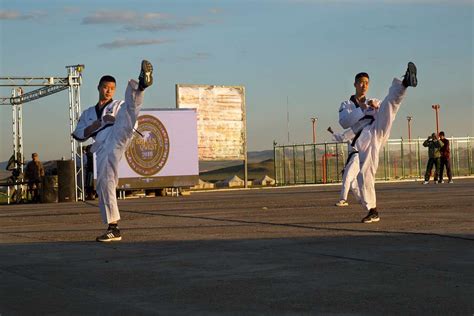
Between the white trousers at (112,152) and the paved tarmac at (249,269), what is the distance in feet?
1.82

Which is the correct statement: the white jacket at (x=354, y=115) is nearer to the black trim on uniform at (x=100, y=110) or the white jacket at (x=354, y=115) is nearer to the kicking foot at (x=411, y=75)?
the kicking foot at (x=411, y=75)

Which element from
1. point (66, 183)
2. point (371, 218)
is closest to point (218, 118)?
point (66, 183)

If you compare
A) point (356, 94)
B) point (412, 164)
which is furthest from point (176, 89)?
point (356, 94)

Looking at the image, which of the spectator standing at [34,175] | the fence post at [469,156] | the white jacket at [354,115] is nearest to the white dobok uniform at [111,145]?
the white jacket at [354,115]

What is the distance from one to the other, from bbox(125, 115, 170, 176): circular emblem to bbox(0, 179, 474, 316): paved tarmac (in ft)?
66.6

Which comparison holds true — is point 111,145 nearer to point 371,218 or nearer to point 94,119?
point 94,119

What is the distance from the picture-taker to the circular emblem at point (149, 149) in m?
34.8

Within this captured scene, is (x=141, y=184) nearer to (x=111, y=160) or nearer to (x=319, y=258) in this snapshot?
(x=111, y=160)

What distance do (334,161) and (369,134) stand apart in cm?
4281

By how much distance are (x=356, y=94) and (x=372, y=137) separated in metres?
0.98

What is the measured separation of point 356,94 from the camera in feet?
48.8

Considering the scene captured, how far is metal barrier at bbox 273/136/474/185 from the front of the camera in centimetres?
5259

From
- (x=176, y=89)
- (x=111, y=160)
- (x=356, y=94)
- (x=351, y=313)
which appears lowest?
(x=351, y=313)

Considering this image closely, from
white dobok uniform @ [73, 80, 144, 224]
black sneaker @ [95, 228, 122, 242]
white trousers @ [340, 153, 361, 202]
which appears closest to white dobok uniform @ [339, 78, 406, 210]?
white dobok uniform @ [73, 80, 144, 224]
